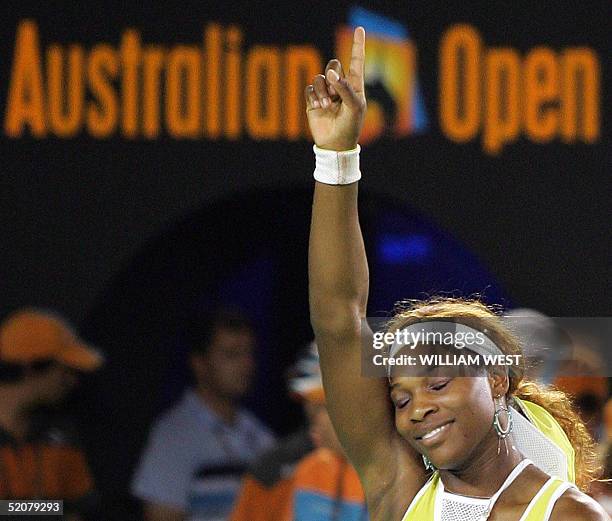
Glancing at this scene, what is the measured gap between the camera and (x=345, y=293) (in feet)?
6.19

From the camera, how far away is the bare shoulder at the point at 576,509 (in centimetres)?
174

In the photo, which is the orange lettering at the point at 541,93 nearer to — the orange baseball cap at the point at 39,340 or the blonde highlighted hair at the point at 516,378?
the blonde highlighted hair at the point at 516,378

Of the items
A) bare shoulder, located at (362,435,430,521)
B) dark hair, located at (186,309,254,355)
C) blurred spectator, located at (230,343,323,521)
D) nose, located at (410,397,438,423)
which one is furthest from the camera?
dark hair, located at (186,309,254,355)

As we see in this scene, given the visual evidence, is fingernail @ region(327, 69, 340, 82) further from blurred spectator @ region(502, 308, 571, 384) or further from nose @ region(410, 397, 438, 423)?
blurred spectator @ region(502, 308, 571, 384)

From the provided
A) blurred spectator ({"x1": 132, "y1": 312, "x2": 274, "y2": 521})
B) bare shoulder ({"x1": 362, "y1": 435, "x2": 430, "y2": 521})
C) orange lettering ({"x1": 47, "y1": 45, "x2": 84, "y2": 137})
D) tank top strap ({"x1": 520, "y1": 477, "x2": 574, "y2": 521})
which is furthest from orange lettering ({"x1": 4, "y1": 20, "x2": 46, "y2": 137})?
tank top strap ({"x1": 520, "y1": 477, "x2": 574, "y2": 521})

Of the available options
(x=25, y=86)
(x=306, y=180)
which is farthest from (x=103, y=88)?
(x=306, y=180)

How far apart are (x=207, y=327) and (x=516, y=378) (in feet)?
4.57

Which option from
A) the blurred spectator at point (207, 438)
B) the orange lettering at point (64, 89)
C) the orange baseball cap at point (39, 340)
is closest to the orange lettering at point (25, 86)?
the orange lettering at point (64, 89)

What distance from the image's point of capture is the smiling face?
1840mm

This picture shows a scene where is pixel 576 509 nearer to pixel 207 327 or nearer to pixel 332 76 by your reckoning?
pixel 332 76

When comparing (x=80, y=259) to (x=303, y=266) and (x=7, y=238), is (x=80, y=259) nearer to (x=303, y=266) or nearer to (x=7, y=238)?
(x=7, y=238)

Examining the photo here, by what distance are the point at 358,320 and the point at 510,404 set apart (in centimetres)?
29

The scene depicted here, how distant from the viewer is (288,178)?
10.3 ft

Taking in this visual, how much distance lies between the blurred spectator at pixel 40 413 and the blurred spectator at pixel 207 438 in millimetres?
180
